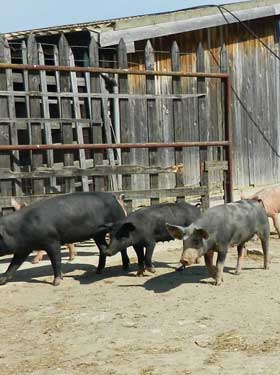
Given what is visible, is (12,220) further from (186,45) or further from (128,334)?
(186,45)

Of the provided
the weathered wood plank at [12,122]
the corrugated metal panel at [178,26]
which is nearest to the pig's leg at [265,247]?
the weathered wood plank at [12,122]

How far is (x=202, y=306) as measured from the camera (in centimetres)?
571

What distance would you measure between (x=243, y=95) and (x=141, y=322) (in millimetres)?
9332

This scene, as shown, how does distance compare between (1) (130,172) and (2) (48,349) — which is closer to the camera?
(2) (48,349)

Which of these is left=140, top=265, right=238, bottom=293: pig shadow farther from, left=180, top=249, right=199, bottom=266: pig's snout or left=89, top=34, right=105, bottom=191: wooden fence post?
left=89, top=34, right=105, bottom=191: wooden fence post

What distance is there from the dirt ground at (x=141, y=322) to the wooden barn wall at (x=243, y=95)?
5.64 metres

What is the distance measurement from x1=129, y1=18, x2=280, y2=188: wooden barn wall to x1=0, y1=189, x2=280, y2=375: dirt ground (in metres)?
5.64

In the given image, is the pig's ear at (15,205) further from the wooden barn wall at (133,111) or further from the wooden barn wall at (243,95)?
the wooden barn wall at (243,95)

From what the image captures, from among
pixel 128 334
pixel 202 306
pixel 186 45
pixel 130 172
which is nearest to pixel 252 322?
pixel 202 306

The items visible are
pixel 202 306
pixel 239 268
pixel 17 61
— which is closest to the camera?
pixel 202 306

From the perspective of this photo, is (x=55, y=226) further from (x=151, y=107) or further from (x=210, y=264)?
(x=151, y=107)

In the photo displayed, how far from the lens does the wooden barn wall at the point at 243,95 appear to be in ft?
41.3

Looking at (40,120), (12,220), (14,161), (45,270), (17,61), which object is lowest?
(45,270)

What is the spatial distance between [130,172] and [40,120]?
1.52m
